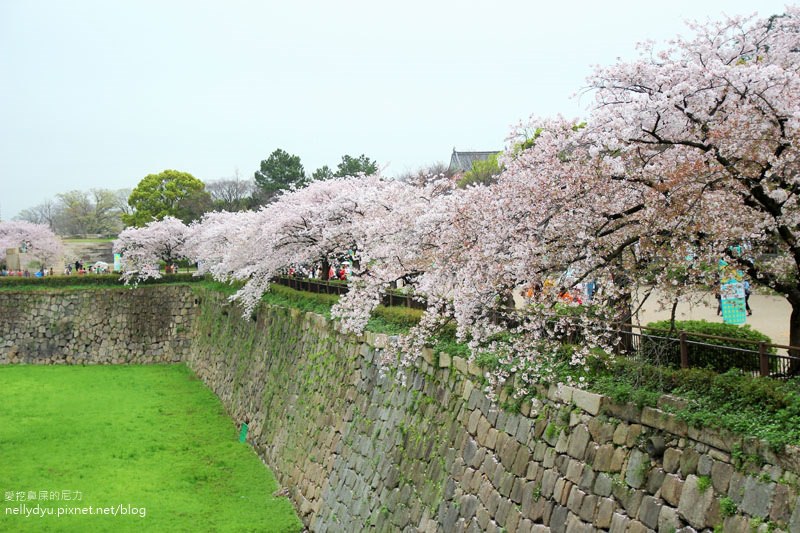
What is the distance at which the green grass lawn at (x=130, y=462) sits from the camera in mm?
14062

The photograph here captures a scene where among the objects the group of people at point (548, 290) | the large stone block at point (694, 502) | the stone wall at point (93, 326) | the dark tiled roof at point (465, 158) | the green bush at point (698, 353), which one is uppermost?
the dark tiled roof at point (465, 158)

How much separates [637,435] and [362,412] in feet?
24.4

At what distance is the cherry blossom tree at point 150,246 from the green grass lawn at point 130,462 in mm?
10015

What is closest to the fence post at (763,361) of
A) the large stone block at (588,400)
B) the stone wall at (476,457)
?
the stone wall at (476,457)

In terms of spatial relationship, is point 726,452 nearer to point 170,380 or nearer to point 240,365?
point 240,365

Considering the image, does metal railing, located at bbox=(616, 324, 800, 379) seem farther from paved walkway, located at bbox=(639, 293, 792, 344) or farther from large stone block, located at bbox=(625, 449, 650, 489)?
paved walkway, located at bbox=(639, 293, 792, 344)

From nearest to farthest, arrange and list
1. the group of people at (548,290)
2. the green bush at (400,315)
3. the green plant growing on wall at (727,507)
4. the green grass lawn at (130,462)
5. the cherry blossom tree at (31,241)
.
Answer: the green plant growing on wall at (727,507)
the group of people at (548,290)
the green bush at (400,315)
the green grass lawn at (130,462)
the cherry blossom tree at (31,241)

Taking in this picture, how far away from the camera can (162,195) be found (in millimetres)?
59312

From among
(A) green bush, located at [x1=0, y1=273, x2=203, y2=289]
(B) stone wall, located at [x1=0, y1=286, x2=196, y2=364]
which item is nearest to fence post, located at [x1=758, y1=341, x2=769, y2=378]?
(B) stone wall, located at [x1=0, y1=286, x2=196, y2=364]

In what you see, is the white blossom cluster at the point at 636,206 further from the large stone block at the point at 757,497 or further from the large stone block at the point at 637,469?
the large stone block at the point at 757,497

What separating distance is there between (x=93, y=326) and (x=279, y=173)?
24.9 m

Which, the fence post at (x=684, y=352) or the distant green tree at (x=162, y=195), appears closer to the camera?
the fence post at (x=684, y=352)

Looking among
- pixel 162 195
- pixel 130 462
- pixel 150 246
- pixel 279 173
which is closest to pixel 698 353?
pixel 130 462

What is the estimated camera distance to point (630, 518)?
658 centimetres
